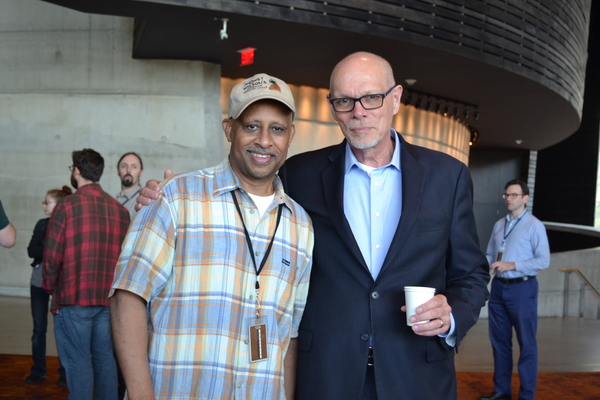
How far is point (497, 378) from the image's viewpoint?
16.2 feet

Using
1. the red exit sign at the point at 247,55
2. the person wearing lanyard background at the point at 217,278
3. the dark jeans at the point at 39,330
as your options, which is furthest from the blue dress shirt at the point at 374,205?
the red exit sign at the point at 247,55

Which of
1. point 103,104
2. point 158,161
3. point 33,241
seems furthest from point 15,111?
point 33,241

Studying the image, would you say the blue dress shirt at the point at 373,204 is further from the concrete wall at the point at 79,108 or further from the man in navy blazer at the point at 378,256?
the concrete wall at the point at 79,108

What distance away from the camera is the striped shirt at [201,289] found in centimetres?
167

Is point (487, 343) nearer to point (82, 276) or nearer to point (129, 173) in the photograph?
point (129, 173)

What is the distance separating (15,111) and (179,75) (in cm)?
250

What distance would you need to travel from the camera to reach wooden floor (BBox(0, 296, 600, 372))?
601cm

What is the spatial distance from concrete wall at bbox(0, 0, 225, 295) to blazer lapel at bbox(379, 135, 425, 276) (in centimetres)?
673

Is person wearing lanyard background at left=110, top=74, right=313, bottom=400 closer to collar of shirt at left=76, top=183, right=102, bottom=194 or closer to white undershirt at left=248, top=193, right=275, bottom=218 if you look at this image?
white undershirt at left=248, top=193, right=275, bottom=218

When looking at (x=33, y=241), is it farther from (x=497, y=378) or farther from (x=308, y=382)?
(x=497, y=378)

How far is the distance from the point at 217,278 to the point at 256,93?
57 cm

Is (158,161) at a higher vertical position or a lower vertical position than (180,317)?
higher

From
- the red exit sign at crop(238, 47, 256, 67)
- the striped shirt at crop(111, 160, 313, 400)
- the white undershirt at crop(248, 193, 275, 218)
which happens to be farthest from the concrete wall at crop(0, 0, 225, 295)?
the striped shirt at crop(111, 160, 313, 400)

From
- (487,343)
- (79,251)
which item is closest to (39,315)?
(79,251)
